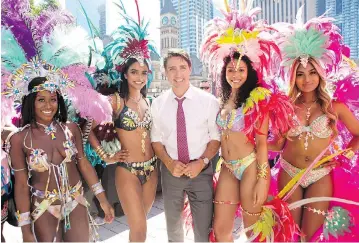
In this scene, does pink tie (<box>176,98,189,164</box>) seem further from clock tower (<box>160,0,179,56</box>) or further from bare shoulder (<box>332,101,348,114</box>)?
clock tower (<box>160,0,179,56</box>)

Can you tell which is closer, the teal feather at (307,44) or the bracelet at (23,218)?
the bracelet at (23,218)

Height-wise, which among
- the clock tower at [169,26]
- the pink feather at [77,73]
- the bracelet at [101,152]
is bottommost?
the bracelet at [101,152]

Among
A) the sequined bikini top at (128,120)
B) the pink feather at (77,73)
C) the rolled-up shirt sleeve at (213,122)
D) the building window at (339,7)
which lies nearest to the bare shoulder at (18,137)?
the pink feather at (77,73)

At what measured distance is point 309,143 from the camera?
2.82m

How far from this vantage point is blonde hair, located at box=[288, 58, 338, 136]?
9.21 feet

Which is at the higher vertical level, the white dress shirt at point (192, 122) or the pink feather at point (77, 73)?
the pink feather at point (77, 73)

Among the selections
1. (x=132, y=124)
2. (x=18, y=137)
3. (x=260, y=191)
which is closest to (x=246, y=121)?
(x=260, y=191)

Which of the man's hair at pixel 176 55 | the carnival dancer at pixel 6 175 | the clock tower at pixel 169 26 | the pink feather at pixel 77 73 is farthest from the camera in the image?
the clock tower at pixel 169 26

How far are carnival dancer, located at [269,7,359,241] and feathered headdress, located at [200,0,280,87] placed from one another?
0.24m

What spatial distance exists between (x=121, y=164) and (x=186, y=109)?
0.83 m

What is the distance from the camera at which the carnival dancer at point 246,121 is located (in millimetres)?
2666

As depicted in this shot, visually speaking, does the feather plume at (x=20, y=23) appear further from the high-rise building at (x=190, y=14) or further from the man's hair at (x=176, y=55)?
the high-rise building at (x=190, y=14)

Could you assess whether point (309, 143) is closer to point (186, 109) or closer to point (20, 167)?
point (186, 109)

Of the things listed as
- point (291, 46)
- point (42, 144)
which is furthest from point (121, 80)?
point (291, 46)
